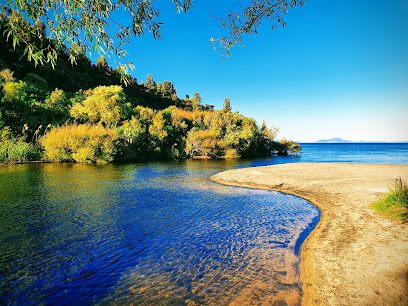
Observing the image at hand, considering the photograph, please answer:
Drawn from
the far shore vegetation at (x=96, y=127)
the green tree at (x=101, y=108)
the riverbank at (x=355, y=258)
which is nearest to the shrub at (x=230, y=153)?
the far shore vegetation at (x=96, y=127)

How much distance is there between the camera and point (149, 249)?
25.2 feet

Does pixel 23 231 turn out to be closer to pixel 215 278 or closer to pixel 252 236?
pixel 215 278

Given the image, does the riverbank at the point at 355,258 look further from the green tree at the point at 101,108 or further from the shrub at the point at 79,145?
the green tree at the point at 101,108

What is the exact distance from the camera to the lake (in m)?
5.40

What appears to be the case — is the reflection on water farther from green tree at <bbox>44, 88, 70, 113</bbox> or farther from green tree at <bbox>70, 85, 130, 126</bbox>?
green tree at <bbox>44, 88, 70, 113</bbox>

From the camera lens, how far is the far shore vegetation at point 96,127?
124ft

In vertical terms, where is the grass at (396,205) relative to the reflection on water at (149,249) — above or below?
above

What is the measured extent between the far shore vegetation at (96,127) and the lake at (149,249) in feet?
86.4

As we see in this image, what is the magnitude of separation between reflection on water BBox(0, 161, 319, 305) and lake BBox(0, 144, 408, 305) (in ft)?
0.10

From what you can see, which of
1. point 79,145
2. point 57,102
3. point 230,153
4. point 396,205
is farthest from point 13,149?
point 396,205

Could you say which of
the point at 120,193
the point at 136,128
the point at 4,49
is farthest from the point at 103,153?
the point at 4,49

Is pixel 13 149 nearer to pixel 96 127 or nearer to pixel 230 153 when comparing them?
pixel 96 127

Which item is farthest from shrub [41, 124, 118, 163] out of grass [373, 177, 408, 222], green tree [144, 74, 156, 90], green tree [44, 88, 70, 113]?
green tree [144, 74, 156, 90]

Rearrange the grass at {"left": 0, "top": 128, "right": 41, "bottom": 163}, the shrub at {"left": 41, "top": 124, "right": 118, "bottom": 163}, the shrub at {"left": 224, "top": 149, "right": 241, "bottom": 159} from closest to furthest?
the grass at {"left": 0, "top": 128, "right": 41, "bottom": 163}
the shrub at {"left": 41, "top": 124, "right": 118, "bottom": 163}
the shrub at {"left": 224, "top": 149, "right": 241, "bottom": 159}
